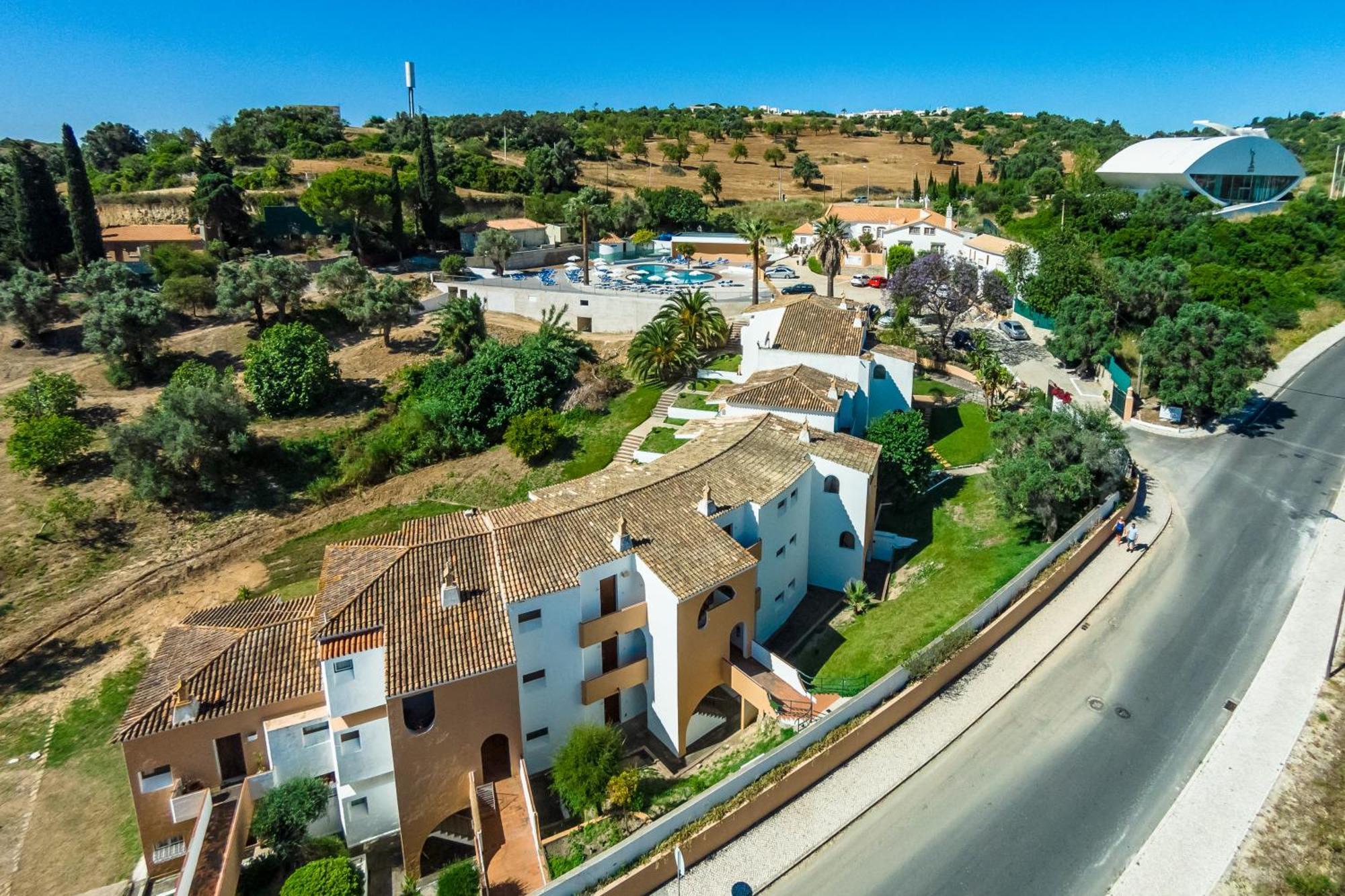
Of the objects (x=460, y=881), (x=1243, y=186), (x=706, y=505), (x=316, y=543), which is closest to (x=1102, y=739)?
(x=706, y=505)

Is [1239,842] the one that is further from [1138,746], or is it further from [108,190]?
[108,190]

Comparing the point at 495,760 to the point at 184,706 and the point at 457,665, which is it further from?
the point at 184,706

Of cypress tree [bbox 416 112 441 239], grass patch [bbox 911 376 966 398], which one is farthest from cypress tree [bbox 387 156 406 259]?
grass patch [bbox 911 376 966 398]

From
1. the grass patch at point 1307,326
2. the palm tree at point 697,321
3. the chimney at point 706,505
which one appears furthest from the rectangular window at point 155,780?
the grass patch at point 1307,326

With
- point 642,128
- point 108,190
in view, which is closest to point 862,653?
point 108,190

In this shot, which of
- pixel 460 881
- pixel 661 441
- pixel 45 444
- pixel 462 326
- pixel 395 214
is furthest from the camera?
pixel 395 214
